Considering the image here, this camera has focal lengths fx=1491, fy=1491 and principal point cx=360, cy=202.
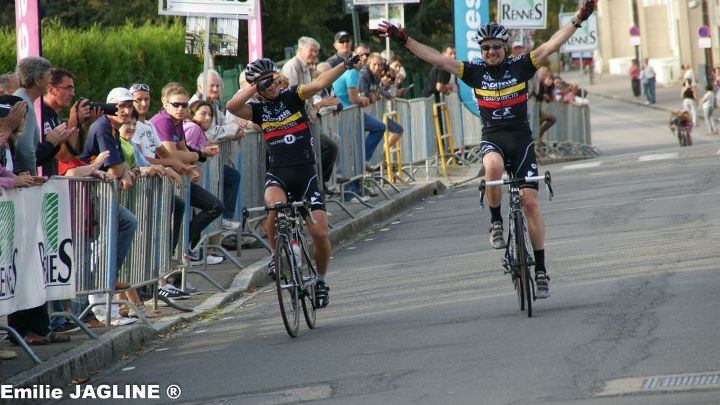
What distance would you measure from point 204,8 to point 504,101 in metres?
5.59

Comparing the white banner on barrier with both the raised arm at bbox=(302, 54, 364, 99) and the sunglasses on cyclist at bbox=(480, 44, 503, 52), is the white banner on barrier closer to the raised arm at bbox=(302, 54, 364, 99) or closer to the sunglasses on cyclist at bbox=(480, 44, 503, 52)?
the raised arm at bbox=(302, 54, 364, 99)

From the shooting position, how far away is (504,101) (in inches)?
453

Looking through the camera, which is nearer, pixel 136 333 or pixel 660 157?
pixel 136 333

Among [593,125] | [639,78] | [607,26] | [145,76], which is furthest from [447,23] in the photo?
[607,26]

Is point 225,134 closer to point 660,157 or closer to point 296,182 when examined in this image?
point 296,182

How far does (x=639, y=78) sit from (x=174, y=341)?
71.8 m

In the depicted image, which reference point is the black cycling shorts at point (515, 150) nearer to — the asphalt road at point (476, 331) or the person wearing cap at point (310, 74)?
the asphalt road at point (476, 331)

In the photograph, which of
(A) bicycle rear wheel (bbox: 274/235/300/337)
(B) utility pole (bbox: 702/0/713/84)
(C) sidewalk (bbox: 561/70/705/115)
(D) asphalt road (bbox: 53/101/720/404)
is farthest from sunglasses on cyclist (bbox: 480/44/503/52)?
(C) sidewalk (bbox: 561/70/705/115)

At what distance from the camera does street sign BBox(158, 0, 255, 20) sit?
16109 millimetres

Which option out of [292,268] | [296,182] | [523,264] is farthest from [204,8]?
[523,264]

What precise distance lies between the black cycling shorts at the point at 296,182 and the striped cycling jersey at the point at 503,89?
141cm

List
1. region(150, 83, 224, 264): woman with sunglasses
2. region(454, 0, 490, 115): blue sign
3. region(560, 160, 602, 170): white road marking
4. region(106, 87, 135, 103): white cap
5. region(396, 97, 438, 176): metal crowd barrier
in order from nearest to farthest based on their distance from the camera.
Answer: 1. region(106, 87, 135, 103): white cap
2. region(150, 83, 224, 264): woman with sunglasses
3. region(396, 97, 438, 176): metal crowd barrier
4. region(454, 0, 490, 115): blue sign
5. region(560, 160, 602, 170): white road marking

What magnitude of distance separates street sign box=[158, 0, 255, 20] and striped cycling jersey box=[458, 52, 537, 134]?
209 inches

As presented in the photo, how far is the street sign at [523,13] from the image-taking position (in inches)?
1176
